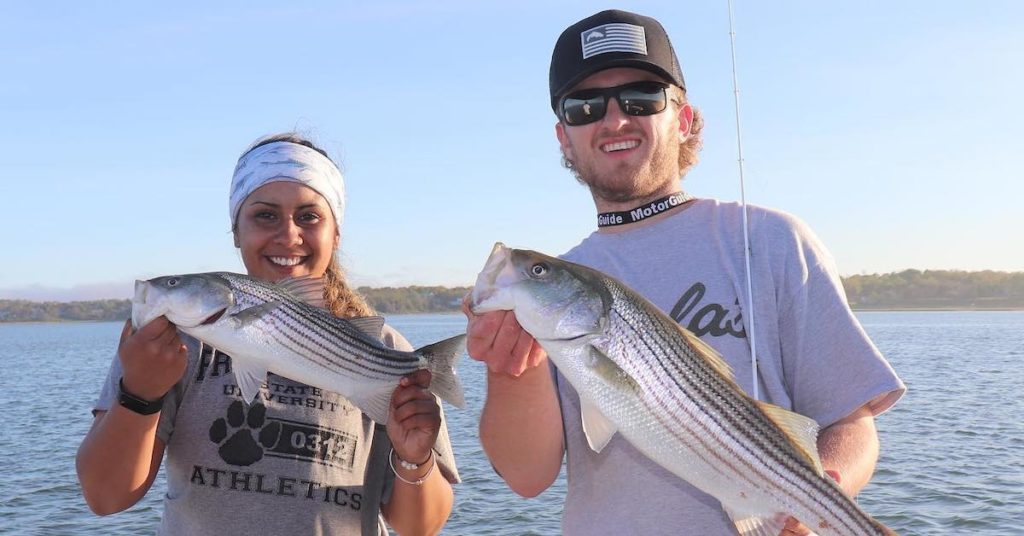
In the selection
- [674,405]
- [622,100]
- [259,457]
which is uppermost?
[622,100]

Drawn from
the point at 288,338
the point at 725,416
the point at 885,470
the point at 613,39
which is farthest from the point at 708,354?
the point at 885,470

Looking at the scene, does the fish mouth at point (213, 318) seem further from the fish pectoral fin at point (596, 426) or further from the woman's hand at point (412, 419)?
the fish pectoral fin at point (596, 426)

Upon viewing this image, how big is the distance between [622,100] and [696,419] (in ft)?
5.51

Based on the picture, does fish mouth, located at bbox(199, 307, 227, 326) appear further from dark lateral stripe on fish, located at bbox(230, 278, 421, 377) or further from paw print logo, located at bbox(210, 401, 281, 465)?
paw print logo, located at bbox(210, 401, 281, 465)

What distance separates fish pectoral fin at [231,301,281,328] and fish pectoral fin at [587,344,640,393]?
6.04 feet

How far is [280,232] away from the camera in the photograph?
4.75 metres

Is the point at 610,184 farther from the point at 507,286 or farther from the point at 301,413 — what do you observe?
the point at 301,413

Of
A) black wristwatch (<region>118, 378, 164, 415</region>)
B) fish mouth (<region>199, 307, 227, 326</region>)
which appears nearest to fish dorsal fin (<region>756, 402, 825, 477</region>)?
fish mouth (<region>199, 307, 227, 326</region>)

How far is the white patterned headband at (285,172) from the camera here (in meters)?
4.83

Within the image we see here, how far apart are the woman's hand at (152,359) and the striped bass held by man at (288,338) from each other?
7 centimetres

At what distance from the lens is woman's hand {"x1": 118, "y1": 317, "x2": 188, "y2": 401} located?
4027 millimetres

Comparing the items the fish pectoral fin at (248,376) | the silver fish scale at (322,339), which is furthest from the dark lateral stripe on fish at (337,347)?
the fish pectoral fin at (248,376)

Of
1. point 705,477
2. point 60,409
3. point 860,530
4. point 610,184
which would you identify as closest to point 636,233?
point 610,184

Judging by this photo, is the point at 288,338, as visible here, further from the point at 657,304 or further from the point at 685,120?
the point at 685,120
